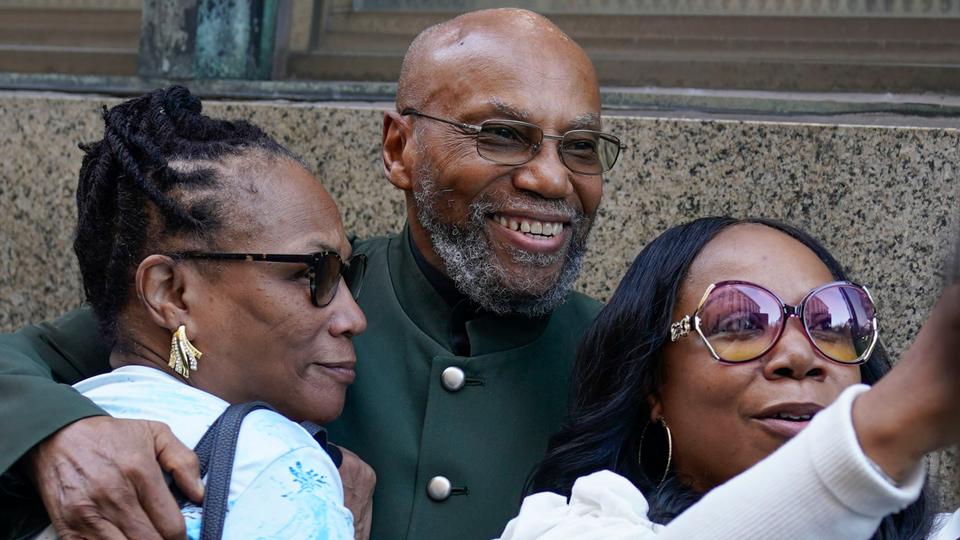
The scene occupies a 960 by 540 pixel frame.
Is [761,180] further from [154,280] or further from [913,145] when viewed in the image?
[154,280]

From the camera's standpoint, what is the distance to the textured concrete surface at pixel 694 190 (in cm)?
377

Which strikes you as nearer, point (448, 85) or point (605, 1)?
point (448, 85)

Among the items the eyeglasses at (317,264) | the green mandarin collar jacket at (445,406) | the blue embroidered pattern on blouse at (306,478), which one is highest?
the eyeglasses at (317,264)

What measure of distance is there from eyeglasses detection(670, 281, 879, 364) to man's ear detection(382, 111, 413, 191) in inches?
44.1

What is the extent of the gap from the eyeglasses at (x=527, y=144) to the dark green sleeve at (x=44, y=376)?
1030 millimetres

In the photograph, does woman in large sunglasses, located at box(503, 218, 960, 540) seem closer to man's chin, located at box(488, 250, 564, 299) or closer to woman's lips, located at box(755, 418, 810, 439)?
woman's lips, located at box(755, 418, 810, 439)

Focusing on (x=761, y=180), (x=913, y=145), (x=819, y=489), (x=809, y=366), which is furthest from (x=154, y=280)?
(x=913, y=145)

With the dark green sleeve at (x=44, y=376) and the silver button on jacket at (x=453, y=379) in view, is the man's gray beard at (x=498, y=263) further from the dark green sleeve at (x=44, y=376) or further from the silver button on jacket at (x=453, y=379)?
the dark green sleeve at (x=44, y=376)

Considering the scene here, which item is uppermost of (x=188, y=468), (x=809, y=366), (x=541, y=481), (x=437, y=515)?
(x=809, y=366)

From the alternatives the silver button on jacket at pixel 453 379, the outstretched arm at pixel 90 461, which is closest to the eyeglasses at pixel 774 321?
the silver button on jacket at pixel 453 379

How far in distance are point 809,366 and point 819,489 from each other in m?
0.96

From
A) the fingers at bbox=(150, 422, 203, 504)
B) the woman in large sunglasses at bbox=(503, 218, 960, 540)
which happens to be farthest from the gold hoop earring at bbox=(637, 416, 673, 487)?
the fingers at bbox=(150, 422, 203, 504)

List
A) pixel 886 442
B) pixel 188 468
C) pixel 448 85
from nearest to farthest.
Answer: pixel 886 442 < pixel 188 468 < pixel 448 85

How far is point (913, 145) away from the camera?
3.80 m
